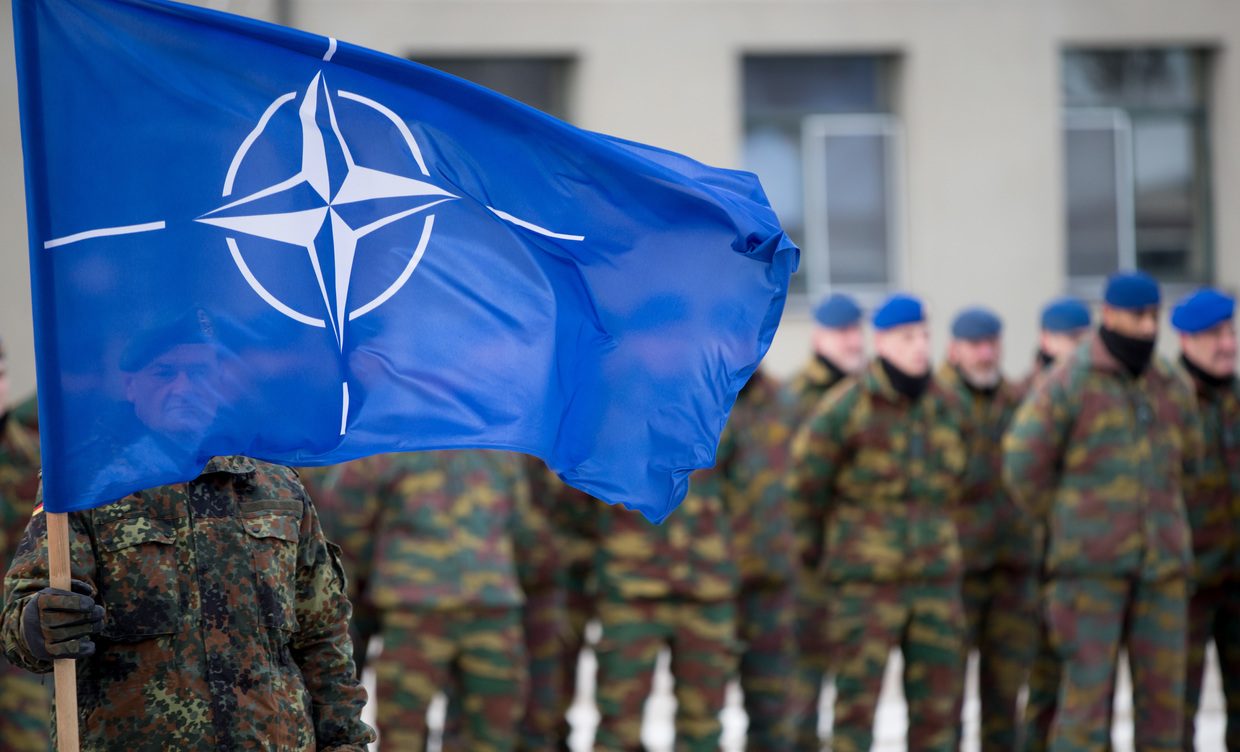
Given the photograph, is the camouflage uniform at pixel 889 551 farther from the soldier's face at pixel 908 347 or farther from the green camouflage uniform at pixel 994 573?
the green camouflage uniform at pixel 994 573

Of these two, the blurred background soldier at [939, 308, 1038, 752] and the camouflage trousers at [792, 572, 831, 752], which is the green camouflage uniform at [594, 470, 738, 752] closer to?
the camouflage trousers at [792, 572, 831, 752]

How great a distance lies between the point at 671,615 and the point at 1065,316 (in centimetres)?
310

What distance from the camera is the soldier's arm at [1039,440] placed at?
6211mm

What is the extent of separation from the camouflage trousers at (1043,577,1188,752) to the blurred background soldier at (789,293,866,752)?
1.37 m

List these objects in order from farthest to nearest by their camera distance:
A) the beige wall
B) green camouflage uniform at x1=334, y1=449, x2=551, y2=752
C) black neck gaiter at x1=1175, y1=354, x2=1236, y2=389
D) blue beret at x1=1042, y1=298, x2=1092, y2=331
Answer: the beige wall
blue beret at x1=1042, y1=298, x2=1092, y2=331
black neck gaiter at x1=1175, y1=354, x2=1236, y2=389
green camouflage uniform at x1=334, y1=449, x2=551, y2=752

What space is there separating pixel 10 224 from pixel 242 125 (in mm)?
6168

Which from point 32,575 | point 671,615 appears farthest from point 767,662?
point 32,575

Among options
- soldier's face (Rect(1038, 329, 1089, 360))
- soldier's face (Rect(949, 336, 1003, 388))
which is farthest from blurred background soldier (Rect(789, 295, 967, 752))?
soldier's face (Rect(1038, 329, 1089, 360))

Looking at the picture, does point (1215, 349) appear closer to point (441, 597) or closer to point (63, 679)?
point (441, 597)

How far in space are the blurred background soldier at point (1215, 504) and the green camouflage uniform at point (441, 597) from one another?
331cm

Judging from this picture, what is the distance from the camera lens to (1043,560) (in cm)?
721

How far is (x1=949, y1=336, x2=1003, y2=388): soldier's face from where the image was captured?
24.3ft

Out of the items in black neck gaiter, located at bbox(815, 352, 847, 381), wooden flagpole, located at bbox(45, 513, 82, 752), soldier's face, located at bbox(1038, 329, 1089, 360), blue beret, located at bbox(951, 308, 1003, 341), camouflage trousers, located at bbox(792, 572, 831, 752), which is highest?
blue beret, located at bbox(951, 308, 1003, 341)

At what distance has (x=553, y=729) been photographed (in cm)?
680
